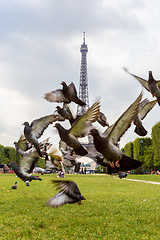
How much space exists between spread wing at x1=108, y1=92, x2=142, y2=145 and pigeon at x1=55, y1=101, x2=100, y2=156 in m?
0.27

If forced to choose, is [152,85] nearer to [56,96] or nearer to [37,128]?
[56,96]

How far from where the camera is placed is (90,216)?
7.96 meters

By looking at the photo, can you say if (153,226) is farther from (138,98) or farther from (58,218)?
(138,98)

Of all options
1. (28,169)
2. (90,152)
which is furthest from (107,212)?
(90,152)

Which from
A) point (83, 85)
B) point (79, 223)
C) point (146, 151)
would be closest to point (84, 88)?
point (83, 85)

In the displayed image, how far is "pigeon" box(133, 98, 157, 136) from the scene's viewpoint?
340 cm

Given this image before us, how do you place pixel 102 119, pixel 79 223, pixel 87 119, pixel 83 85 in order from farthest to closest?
pixel 83 85 → pixel 79 223 → pixel 102 119 → pixel 87 119

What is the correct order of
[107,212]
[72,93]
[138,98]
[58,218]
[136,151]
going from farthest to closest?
[136,151] → [107,212] → [58,218] → [72,93] → [138,98]

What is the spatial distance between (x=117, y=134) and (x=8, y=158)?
68.4 meters

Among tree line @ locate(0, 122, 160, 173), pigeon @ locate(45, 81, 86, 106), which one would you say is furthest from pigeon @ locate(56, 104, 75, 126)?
tree line @ locate(0, 122, 160, 173)

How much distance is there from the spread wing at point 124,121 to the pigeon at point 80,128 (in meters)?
0.27

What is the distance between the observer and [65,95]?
11.0 ft

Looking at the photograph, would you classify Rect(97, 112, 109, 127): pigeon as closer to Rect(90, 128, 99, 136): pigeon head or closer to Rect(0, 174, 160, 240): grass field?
Rect(90, 128, 99, 136): pigeon head

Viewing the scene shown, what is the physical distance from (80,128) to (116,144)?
0.51 m
